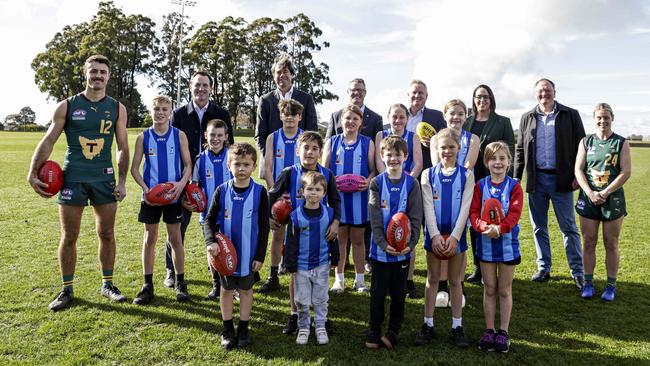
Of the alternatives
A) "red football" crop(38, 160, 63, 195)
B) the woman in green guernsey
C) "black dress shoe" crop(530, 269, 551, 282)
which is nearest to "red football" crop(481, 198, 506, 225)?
the woman in green guernsey

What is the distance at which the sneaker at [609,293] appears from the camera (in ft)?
16.4

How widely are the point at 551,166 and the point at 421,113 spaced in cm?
175

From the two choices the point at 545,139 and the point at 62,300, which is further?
the point at 545,139

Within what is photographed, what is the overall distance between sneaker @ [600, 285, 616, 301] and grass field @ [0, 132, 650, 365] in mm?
98

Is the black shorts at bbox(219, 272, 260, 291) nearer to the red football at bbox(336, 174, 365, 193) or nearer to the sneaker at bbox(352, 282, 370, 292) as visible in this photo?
the red football at bbox(336, 174, 365, 193)

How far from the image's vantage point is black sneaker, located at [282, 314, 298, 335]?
409 cm

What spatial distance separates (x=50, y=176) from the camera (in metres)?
4.39

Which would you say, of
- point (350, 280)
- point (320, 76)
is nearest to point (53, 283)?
point (350, 280)

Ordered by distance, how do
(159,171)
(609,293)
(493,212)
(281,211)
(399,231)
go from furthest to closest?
1. (609,293)
2. (159,171)
3. (281,211)
4. (493,212)
5. (399,231)

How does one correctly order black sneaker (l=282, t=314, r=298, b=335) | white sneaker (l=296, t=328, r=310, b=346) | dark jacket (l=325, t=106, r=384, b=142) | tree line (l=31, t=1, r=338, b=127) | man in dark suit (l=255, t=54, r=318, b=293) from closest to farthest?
white sneaker (l=296, t=328, r=310, b=346)
black sneaker (l=282, t=314, r=298, b=335)
man in dark suit (l=255, t=54, r=318, b=293)
dark jacket (l=325, t=106, r=384, b=142)
tree line (l=31, t=1, r=338, b=127)

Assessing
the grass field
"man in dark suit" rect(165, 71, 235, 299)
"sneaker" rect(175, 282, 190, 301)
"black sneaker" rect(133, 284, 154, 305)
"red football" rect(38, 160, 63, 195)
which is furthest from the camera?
"man in dark suit" rect(165, 71, 235, 299)

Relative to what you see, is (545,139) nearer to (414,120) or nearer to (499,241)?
(414,120)

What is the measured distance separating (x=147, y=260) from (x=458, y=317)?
Result: 3154 millimetres

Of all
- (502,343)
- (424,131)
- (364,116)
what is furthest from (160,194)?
(502,343)
